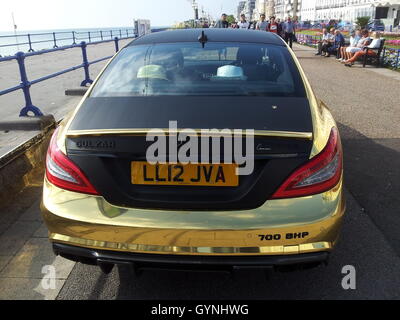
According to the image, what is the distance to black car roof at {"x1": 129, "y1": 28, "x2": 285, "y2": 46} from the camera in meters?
3.26

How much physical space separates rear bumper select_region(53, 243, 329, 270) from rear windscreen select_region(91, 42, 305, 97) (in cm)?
107

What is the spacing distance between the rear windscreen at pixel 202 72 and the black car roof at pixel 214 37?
A: 99mm

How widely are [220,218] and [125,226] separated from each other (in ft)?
1.64

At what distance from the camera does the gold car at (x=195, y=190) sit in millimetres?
1999

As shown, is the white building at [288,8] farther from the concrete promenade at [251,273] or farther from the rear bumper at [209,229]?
the rear bumper at [209,229]

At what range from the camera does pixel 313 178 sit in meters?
2.04

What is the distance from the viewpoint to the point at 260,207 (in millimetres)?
2010

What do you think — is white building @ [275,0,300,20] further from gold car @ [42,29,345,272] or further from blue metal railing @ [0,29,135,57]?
gold car @ [42,29,345,272]

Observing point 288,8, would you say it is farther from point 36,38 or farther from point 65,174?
point 65,174

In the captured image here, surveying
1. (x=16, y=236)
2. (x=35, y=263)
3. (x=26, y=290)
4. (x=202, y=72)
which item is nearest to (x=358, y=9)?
(x=202, y=72)

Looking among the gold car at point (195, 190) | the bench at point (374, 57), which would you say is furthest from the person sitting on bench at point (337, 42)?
the gold car at point (195, 190)

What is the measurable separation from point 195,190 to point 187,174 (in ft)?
0.31

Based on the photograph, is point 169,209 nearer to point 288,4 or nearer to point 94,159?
point 94,159
